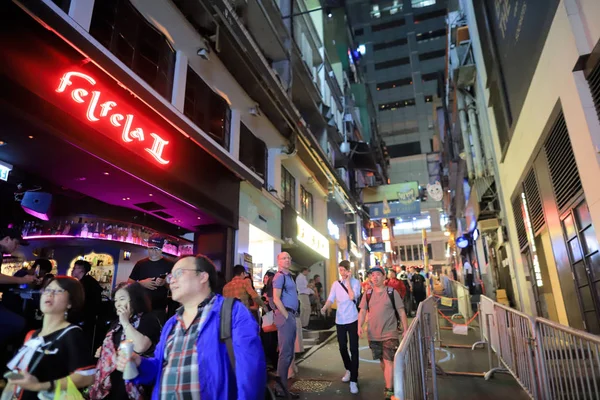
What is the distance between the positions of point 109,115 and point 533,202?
10275 millimetres

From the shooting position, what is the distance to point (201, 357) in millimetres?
2279

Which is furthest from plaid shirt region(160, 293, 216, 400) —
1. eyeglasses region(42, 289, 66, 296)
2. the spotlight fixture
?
the spotlight fixture

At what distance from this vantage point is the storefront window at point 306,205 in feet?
58.1

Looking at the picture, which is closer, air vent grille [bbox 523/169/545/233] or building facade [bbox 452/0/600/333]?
building facade [bbox 452/0/600/333]

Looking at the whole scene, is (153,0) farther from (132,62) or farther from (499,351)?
(499,351)

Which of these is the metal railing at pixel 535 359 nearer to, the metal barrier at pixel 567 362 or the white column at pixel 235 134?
the metal barrier at pixel 567 362

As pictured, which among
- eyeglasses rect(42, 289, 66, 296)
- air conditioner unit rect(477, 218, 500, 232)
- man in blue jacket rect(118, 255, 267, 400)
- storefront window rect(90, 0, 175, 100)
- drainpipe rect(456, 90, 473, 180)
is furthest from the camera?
drainpipe rect(456, 90, 473, 180)

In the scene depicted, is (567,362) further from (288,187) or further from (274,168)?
(288,187)

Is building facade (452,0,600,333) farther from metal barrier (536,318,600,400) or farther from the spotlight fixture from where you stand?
the spotlight fixture

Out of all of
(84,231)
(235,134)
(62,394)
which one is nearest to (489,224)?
(235,134)

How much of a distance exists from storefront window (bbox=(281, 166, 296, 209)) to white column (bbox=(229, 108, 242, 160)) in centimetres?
389

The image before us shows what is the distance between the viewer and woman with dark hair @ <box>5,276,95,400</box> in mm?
2441

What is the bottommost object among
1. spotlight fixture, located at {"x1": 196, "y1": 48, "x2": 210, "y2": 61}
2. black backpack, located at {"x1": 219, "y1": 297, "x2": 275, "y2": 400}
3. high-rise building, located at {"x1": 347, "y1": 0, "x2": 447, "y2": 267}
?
black backpack, located at {"x1": 219, "y1": 297, "x2": 275, "y2": 400}

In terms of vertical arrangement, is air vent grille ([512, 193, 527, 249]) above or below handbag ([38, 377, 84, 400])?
above
